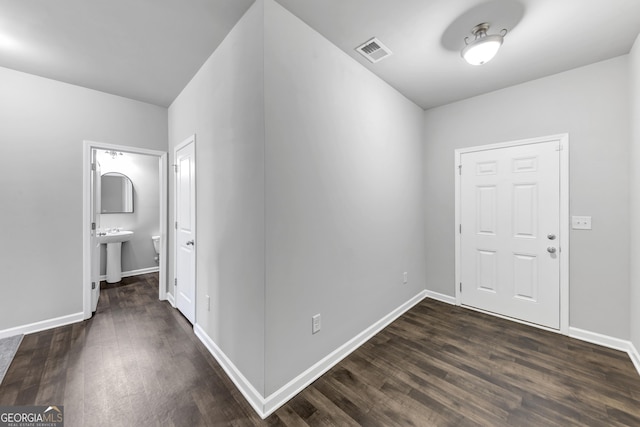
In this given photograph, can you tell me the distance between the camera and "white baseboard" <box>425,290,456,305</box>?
3.33 m

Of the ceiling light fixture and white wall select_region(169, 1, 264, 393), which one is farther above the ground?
the ceiling light fixture

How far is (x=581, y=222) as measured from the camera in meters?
2.46

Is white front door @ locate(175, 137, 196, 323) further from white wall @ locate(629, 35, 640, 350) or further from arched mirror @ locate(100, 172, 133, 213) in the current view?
white wall @ locate(629, 35, 640, 350)

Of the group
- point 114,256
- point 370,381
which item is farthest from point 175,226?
point 370,381

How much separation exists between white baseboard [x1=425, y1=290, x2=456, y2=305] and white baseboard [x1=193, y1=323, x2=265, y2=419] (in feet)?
9.15

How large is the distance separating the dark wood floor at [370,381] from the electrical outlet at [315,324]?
368 mm

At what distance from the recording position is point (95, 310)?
3092 millimetres

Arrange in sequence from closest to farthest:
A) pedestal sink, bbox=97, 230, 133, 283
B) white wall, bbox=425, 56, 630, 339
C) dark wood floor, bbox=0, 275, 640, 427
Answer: dark wood floor, bbox=0, 275, 640, 427 < white wall, bbox=425, 56, 630, 339 < pedestal sink, bbox=97, 230, 133, 283

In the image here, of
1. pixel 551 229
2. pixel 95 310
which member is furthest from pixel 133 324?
pixel 551 229

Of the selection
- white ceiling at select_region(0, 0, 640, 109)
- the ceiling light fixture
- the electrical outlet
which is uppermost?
white ceiling at select_region(0, 0, 640, 109)

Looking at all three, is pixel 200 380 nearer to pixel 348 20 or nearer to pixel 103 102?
pixel 348 20

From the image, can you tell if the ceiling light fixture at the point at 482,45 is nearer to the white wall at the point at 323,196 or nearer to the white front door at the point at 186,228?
the white wall at the point at 323,196

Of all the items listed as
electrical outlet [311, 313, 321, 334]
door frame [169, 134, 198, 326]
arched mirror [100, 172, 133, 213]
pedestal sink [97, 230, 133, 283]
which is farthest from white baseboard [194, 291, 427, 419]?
arched mirror [100, 172, 133, 213]

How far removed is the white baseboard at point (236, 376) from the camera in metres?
1.62
